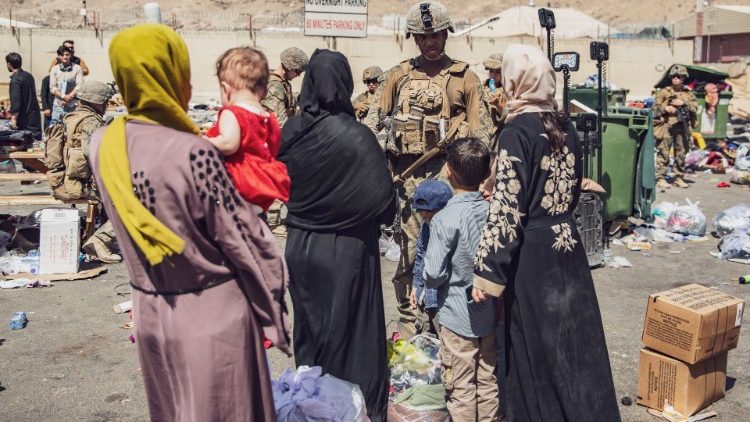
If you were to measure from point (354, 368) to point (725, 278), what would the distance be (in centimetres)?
493

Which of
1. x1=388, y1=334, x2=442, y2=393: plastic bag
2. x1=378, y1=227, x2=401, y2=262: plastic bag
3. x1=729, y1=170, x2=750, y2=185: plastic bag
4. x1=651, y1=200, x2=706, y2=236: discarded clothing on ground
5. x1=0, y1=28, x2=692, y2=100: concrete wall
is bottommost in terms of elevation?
x1=388, y1=334, x2=442, y2=393: plastic bag

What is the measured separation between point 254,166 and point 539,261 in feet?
4.64

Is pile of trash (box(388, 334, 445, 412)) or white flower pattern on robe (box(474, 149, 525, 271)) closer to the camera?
white flower pattern on robe (box(474, 149, 525, 271))

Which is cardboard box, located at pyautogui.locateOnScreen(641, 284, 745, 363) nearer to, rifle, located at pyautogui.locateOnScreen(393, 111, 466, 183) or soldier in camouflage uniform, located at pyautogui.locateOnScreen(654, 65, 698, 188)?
rifle, located at pyautogui.locateOnScreen(393, 111, 466, 183)

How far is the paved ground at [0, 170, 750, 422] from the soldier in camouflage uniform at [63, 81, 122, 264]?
307mm

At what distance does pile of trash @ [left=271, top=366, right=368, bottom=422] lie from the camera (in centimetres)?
339

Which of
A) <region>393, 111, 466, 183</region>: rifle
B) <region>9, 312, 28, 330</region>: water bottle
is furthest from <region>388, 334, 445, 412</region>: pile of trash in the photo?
<region>9, 312, 28, 330</region>: water bottle

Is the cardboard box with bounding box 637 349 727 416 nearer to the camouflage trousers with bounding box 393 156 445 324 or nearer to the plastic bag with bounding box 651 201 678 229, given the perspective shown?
the camouflage trousers with bounding box 393 156 445 324

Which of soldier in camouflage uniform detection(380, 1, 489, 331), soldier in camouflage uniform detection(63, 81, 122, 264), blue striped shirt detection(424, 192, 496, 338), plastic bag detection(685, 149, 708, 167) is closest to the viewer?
blue striped shirt detection(424, 192, 496, 338)

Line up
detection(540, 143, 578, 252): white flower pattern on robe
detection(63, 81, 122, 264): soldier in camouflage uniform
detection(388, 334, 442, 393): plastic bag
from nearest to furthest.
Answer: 1. detection(540, 143, 578, 252): white flower pattern on robe
2. detection(388, 334, 442, 393): plastic bag
3. detection(63, 81, 122, 264): soldier in camouflage uniform

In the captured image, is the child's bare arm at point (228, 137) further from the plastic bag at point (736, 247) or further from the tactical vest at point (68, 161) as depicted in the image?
the plastic bag at point (736, 247)

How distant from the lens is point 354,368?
156 inches

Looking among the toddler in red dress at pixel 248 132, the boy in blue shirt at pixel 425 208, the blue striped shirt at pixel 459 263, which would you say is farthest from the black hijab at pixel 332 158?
the toddler in red dress at pixel 248 132

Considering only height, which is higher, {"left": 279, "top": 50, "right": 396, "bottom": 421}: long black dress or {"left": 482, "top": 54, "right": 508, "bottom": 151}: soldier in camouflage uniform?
{"left": 482, "top": 54, "right": 508, "bottom": 151}: soldier in camouflage uniform
